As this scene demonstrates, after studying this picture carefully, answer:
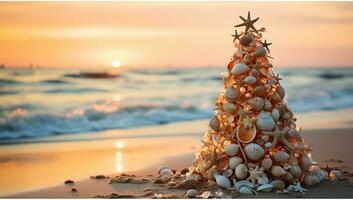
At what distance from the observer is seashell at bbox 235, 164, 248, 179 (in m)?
5.28

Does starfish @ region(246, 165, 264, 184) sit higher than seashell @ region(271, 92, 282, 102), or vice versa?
seashell @ region(271, 92, 282, 102)

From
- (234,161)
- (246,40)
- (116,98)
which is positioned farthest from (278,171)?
(116,98)

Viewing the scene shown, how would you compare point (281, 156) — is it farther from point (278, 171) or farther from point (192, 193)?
point (192, 193)

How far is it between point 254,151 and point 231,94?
1.78ft

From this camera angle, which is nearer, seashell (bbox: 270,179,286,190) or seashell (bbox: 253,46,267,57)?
seashell (bbox: 270,179,286,190)

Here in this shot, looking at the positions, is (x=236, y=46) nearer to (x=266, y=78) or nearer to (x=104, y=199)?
(x=266, y=78)

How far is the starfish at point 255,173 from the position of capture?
5.26 metres

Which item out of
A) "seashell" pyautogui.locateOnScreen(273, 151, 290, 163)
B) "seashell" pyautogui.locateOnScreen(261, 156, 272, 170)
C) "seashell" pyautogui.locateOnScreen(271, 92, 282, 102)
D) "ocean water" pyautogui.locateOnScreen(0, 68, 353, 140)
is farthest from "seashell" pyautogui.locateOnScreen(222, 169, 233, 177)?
"ocean water" pyautogui.locateOnScreen(0, 68, 353, 140)

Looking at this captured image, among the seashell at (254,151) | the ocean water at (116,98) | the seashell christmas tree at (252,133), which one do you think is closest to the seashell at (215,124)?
the seashell christmas tree at (252,133)

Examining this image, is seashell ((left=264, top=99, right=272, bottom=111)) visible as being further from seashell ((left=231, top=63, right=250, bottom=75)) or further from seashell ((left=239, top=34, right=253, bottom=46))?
seashell ((left=239, top=34, right=253, bottom=46))

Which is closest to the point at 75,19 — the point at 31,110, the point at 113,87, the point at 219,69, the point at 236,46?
the point at 31,110

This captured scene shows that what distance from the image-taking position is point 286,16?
12.1 m

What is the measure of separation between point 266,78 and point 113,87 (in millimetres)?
13566

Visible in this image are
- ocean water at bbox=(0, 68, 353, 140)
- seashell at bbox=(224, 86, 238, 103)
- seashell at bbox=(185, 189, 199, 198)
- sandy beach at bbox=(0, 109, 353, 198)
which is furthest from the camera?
ocean water at bbox=(0, 68, 353, 140)
